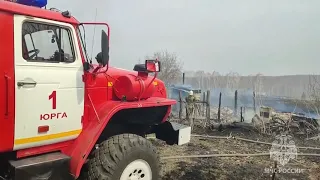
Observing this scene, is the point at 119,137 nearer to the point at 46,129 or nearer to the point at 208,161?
the point at 46,129

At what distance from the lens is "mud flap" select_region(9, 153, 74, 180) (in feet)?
10.3

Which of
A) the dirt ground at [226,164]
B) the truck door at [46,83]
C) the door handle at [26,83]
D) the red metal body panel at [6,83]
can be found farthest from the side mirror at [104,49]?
the dirt ground at [226,164]

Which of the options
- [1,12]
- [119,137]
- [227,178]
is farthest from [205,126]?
[1,12]

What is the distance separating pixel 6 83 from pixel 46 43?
76 centimetres

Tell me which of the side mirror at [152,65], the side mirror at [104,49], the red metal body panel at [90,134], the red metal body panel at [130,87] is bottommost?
the red metal body panel at [90,134]

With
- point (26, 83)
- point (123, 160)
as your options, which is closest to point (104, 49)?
point (26, 83)

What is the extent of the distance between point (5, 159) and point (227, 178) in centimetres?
358

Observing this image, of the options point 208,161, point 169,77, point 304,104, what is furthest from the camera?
→ point 169,77

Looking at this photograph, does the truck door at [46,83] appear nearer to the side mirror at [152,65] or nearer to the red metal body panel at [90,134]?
the red metal body panel at [90,134]

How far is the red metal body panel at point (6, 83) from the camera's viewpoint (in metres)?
3.00

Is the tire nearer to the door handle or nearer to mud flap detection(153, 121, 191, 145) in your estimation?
mud flap detection(153, 121, 191, 145)

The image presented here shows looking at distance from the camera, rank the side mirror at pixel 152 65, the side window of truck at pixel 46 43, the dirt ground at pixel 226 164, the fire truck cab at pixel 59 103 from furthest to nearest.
Answer: the dirt ground at pixel 226 164, the side mirror at pixel 152 65, the side window of truck at pixel 46 43, the fire truck cab at pixel 59 103

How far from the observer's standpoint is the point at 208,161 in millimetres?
6227

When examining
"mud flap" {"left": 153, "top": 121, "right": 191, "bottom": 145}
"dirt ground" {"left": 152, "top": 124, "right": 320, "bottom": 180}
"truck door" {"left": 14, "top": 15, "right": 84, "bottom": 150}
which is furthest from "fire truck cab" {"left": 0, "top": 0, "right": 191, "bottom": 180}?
"dirt ground" {"left": 152, "top": 124, "right": 320, "bottom": 180}
